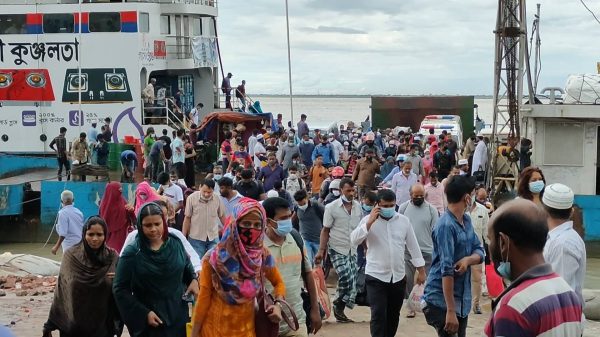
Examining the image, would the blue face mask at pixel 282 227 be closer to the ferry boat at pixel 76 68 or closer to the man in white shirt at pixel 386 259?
the man in white shirt at pixel 386 259

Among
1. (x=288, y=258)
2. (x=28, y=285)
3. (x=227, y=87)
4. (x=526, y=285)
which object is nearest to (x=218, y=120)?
(x=227, y=87)

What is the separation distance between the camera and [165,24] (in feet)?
89.9

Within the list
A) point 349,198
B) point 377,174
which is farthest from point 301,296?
point 377,174

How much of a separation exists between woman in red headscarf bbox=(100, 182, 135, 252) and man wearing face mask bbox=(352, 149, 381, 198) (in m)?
6.20

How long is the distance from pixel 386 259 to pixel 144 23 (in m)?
19.2

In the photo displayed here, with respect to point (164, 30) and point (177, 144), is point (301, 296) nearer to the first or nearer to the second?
point (177, 144)

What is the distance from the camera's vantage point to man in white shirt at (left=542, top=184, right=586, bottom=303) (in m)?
5.38

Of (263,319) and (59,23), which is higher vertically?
(59,23)

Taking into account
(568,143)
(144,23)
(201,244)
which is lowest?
(201,244)

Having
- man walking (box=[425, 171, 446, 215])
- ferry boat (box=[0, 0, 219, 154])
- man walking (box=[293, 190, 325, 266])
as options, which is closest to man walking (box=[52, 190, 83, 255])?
man walking (box=[293, 190, 325, 266])

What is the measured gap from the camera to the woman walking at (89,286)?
6.62m

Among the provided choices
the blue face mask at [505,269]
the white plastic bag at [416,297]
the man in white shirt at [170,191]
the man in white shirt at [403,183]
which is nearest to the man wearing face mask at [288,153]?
the man in white shirt at [403,183]

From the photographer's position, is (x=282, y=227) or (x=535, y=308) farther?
(x=282, y=227)

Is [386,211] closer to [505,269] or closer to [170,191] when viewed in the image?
[505,269]
